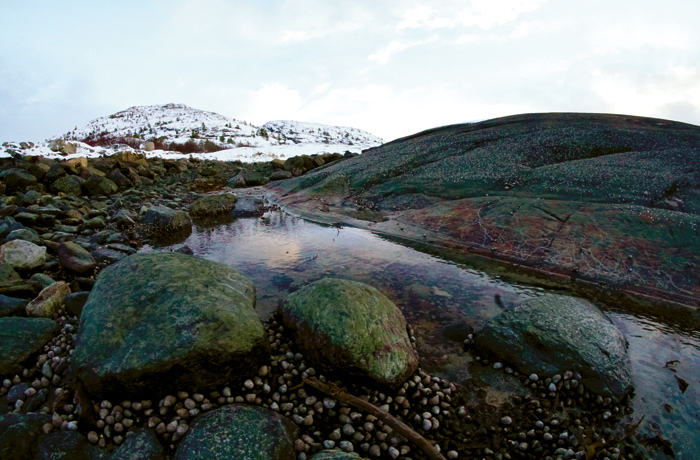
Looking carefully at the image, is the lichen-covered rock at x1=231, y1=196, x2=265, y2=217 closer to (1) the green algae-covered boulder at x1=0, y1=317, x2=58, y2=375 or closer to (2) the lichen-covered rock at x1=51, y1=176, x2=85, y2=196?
(2) the lichen-covered rock at x1=51, y1=176, x2=85, y2=196

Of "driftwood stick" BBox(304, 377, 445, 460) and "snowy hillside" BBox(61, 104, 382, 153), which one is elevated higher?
"snowy hillside" BBox(61, 104, 382, 153)

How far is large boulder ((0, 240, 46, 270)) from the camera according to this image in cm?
596

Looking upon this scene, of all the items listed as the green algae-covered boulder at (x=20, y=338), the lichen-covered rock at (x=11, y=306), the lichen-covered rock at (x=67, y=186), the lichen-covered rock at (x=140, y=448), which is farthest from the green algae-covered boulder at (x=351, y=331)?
the lichen-covered rock at (x=67, y=186)

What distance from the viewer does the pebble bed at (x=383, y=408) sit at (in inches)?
123

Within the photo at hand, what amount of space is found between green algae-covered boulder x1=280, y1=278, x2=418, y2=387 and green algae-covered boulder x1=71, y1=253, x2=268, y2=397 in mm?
563

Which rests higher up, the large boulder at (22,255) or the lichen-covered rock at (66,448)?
the large boulder at (22,255)

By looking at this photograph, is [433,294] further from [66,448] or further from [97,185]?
[97,185]

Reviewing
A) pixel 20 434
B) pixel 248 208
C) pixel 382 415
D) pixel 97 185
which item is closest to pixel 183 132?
pixel 97 185

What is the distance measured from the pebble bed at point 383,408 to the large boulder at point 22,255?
3139 mm

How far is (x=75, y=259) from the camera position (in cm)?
660

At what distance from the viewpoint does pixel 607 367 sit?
12.5 feet

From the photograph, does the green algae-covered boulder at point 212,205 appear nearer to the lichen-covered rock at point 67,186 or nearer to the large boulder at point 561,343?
the lichen-covered rock at point 67,186

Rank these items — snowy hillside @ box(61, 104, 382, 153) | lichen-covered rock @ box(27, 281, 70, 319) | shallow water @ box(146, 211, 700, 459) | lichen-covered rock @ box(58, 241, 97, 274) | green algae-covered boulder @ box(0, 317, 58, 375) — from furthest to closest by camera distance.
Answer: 1. snowy hillside @ box(61, 104, 382, 153)
2. lichen-covered rock @ box(58, 241, 97, 274)
3. lichen-covered rock @ box(27, 281, 70, 319)
4. green algae-covered boulder @ box(0, 317, 58, 375)
5. shallow water @ box(146, 211, 700, 459)

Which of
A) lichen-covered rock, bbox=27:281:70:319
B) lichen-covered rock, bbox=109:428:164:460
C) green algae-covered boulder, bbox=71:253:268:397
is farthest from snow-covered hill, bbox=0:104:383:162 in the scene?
lichen-covered rock, bbox=109:428:164:460
